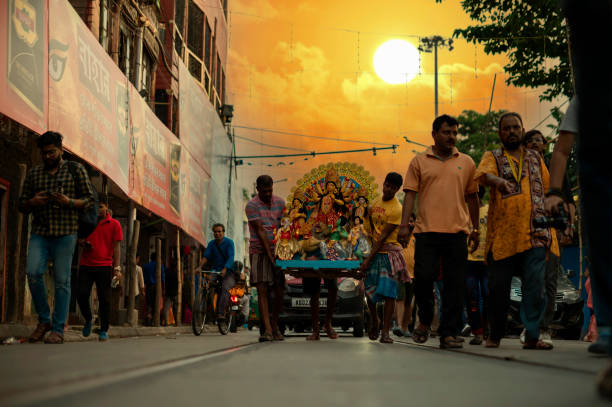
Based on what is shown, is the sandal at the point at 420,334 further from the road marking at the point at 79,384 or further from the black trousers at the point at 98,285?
the black trousers at the point at 98,285

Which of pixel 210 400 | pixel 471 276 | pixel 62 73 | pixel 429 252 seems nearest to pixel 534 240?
pixel 429 252

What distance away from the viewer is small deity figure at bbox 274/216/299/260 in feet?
34.8

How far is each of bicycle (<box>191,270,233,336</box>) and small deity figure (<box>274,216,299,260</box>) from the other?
3288mm

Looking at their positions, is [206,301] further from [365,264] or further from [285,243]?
[365,264]

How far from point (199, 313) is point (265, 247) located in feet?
A: 12.9

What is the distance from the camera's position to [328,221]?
11484mm

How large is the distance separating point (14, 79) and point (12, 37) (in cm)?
50

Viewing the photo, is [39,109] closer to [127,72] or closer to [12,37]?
[12,37]

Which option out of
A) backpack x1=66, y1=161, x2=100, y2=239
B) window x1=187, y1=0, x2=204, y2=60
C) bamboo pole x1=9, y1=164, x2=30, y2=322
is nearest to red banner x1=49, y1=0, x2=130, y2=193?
bamboo pole x1=9, y1=164, x2=30, y2=322

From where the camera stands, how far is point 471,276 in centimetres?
1096

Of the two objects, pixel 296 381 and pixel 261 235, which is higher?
pixel 261 235

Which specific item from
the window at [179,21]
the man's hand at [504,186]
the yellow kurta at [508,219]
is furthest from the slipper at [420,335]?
the window at [179,21]

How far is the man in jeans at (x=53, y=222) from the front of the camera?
8.16 metres

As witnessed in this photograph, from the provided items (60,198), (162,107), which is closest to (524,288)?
(60,198)
